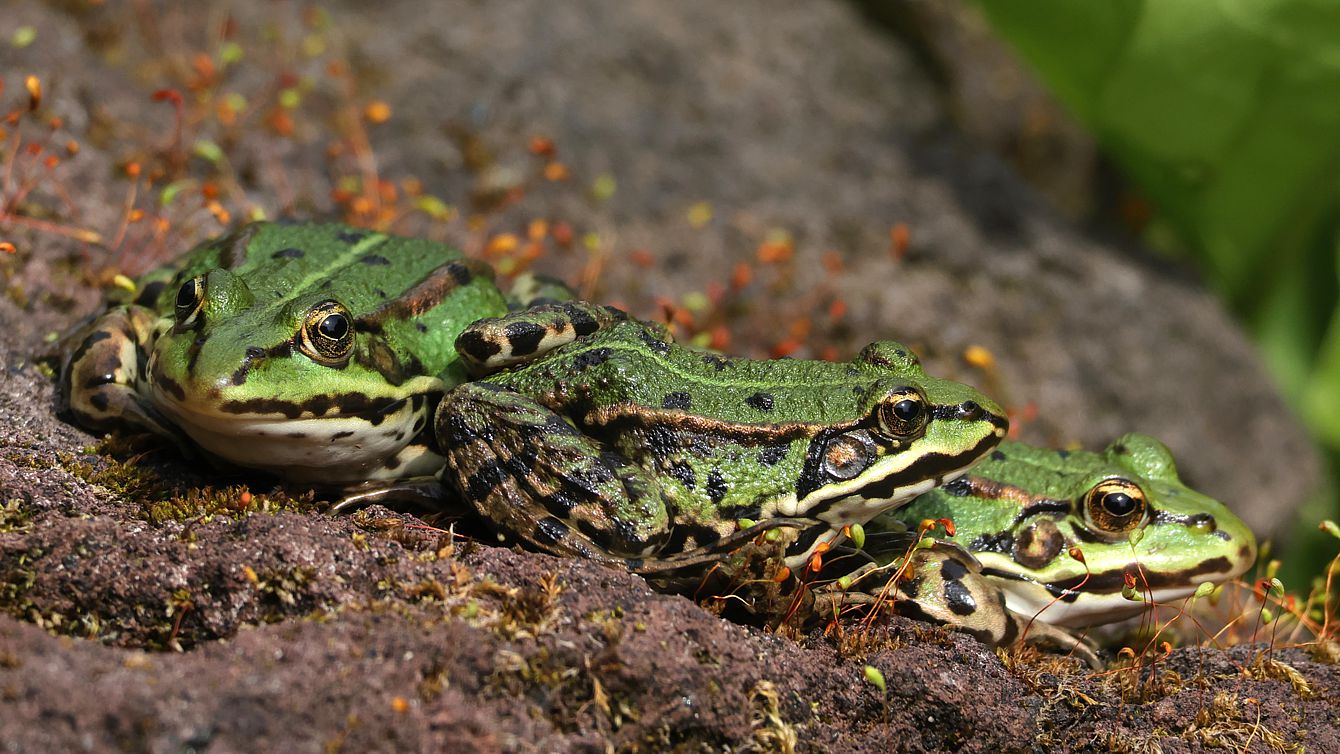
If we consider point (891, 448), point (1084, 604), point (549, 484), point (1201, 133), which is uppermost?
point (1201, 133)

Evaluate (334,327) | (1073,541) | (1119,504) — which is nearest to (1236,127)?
(1119,504)

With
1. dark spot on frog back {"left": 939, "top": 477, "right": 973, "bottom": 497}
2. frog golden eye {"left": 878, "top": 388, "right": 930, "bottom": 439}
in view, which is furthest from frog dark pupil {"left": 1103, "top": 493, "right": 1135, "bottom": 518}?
frog golden eye {"left": 878, "top": 388, "right": 930, "bottom": 439}

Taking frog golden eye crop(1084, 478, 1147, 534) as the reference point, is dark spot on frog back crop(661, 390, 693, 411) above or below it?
above

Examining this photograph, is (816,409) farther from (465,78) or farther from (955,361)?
(465,78)

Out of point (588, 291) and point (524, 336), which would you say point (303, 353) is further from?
point (588, 291)

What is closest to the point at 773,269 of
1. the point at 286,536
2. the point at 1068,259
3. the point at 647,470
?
the point at 1068,259

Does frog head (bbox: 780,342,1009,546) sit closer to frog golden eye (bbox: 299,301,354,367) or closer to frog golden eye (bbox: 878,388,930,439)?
frog golden eye (bbox: 878,388,930,439)

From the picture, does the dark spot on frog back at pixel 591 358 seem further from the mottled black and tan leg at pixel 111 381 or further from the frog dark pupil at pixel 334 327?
the mottled black and tan leg at pixel 111 381
